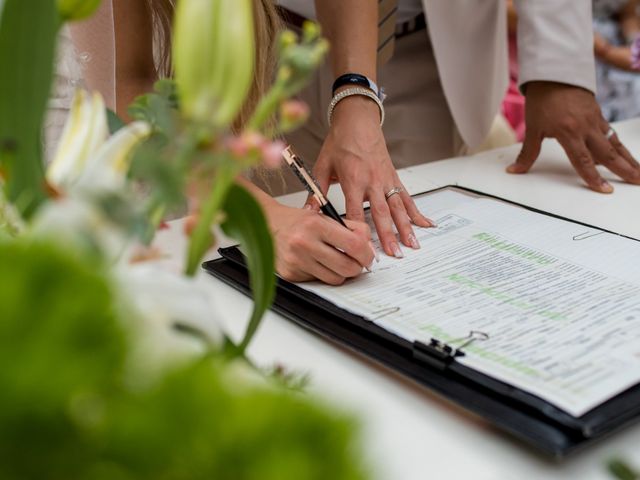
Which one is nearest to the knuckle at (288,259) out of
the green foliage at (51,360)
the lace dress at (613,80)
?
the green foliage at (51,360)

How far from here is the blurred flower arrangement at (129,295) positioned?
0.49ft

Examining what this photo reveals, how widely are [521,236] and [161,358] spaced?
1.79ft

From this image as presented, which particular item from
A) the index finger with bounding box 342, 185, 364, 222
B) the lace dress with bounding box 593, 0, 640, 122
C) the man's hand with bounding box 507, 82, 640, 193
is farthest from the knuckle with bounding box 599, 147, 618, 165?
the lace dress with bounding box 593, 0, 640, 122

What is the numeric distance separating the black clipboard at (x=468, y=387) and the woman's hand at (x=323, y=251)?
0.03 m

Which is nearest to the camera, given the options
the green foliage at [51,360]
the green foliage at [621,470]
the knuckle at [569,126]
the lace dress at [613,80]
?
the green foliage at [51,360]

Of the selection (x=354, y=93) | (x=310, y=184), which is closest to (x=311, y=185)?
(x=310, y=184)

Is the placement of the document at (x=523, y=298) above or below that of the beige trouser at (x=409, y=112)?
below

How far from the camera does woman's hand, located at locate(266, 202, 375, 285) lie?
58 centimetres

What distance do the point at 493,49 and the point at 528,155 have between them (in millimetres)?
374

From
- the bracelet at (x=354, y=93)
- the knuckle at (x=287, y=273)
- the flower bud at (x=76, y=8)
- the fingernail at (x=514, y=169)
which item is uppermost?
the flower bud at (x=76, y=8)

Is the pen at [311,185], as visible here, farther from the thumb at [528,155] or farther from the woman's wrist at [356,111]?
the thumb at [528,155]

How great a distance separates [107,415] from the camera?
6.0 inches

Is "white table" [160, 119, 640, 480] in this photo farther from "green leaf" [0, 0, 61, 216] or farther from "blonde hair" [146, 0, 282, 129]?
"blonde hair" [146, 0, 282, 129]

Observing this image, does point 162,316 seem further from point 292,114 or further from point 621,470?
point 621,470
